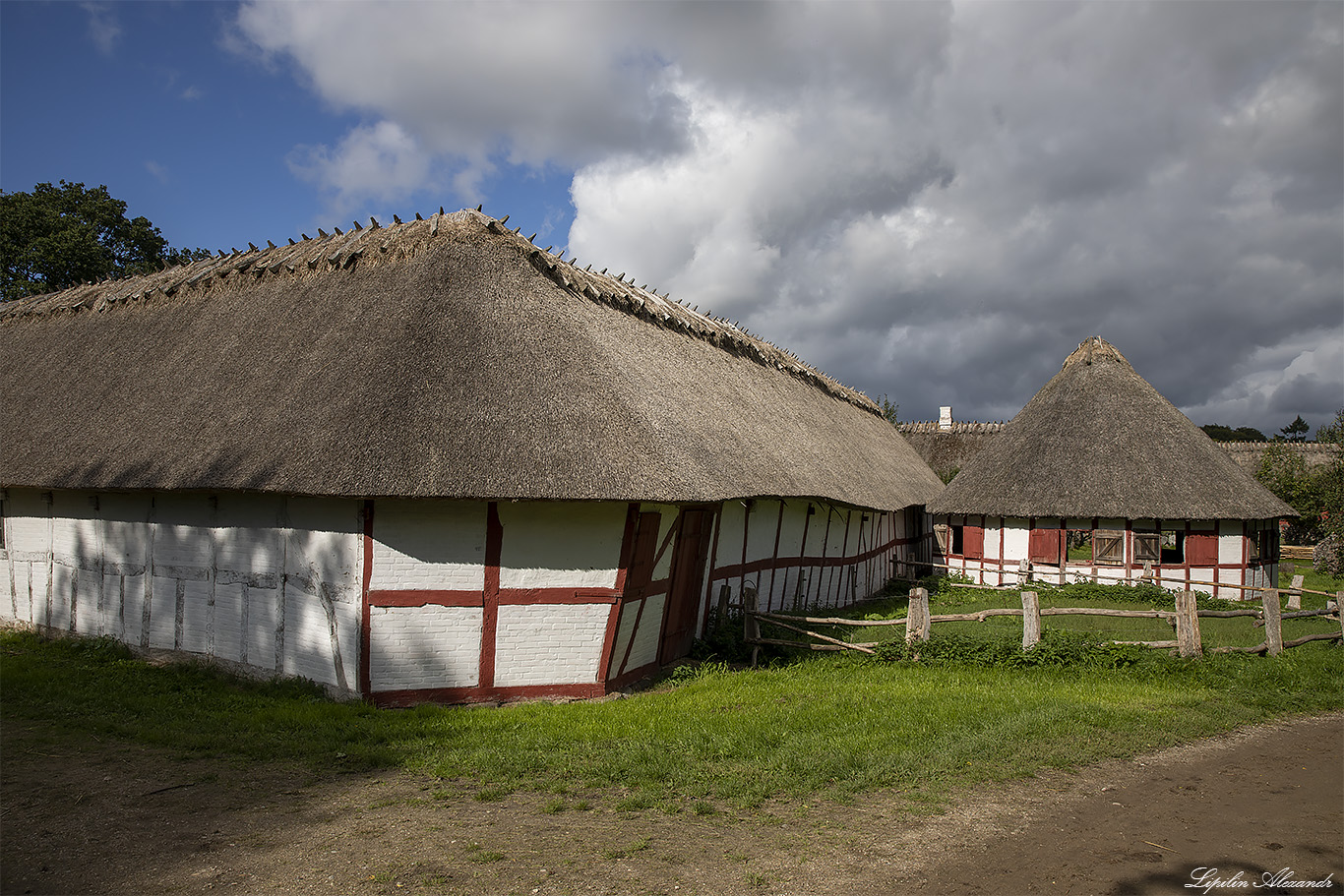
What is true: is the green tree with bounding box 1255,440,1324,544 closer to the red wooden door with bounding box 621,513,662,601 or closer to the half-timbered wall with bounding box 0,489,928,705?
the half-timbered wall with bounding box 0,489,928,705

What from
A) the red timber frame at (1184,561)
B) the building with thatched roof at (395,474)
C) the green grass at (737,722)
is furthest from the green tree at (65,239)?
the red timber frame at (1184,561)

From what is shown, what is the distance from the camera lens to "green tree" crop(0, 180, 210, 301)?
27297 millimetres

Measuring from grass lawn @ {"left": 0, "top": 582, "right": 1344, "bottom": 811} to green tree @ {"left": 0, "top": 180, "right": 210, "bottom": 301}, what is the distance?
2243 centimetres

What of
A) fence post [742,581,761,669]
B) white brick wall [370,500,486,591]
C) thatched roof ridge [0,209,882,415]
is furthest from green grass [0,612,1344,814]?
thatched roof ridge [0,209,882,415]

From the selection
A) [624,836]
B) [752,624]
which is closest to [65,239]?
[752,624]

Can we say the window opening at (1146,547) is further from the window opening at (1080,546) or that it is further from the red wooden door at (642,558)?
the red wooden door at (642,558)

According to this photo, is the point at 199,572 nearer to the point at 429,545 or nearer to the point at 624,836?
the point at 429,545

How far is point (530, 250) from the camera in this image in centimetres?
1296

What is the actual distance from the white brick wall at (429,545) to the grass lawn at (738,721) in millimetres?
1456

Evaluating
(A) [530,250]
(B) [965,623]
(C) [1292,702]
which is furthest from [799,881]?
(B) [965,623]

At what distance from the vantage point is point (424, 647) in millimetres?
9500

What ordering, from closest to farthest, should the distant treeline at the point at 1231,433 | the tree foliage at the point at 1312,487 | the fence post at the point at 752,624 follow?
1. the fence post at the point at 752,624
2. the tree foliage at the point at 1312,487
3. the distant treeline at the point at 1231,433

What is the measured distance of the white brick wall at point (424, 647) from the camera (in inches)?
370

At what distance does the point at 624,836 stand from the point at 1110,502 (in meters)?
19.0
